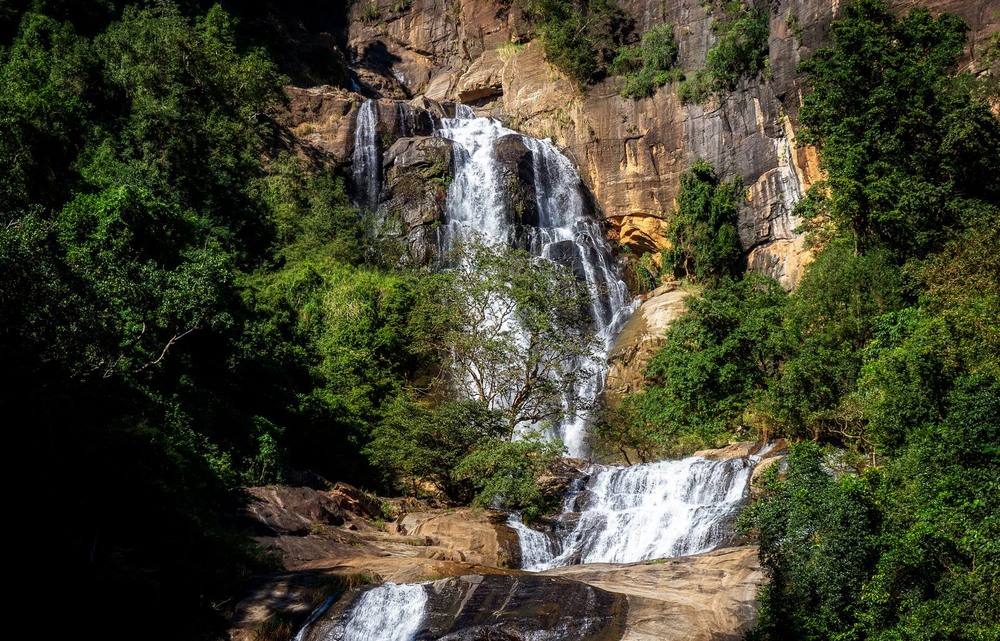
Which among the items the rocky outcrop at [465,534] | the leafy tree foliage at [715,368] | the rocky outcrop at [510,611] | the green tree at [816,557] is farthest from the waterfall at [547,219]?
the green tree at [816,557]

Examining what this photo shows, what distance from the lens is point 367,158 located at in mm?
39438

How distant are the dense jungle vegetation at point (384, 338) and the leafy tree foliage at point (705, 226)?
0.14 meters

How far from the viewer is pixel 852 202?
960 inches

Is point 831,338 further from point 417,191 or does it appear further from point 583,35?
point 583,35

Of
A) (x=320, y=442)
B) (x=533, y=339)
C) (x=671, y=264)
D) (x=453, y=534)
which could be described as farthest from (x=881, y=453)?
(x=671, y=264)

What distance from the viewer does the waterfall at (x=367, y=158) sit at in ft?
127

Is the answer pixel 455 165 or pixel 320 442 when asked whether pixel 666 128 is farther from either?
pixel 320 442

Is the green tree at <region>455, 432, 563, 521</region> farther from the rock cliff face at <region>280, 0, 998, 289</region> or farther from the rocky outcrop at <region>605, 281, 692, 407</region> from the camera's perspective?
the rock cliff face at <region>280, 0, 998, 289</region>

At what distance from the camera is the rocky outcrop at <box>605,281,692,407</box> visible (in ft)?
96.6

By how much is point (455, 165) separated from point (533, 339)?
17.1 metres

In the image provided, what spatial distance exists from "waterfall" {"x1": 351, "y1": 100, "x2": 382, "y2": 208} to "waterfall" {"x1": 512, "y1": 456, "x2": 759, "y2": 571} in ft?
75.4

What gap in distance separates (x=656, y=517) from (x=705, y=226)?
60.8ft

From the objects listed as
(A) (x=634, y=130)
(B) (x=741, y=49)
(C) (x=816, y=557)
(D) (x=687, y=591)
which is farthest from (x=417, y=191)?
(C) (x=816, y=557)

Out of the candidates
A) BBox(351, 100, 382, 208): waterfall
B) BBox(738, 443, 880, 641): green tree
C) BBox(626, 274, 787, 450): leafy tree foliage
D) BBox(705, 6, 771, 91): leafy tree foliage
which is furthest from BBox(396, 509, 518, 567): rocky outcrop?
BBox(705, 6, 771, 91): leafy tree foliage
